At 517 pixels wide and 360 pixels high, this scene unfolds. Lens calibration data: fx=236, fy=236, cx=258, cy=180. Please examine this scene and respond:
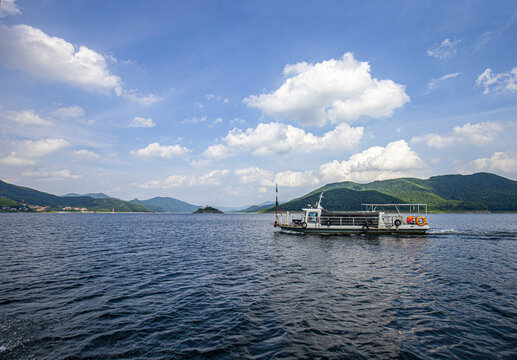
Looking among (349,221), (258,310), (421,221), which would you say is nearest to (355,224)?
(349,221)

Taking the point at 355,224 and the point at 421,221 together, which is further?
the point at 355,224

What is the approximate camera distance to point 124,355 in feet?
32.1

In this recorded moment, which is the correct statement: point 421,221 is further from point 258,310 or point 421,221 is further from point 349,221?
point 258,310

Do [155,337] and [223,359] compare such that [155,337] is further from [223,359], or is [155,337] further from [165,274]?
[165,274]

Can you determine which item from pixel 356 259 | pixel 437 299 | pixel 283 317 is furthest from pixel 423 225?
pixel 283 317

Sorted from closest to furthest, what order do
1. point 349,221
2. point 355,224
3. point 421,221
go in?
point 421,221, point 355,224, point 349,221

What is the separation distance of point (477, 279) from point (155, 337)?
86.5 ft

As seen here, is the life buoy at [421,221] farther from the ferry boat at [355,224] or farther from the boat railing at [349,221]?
the boat railing at [349,221]

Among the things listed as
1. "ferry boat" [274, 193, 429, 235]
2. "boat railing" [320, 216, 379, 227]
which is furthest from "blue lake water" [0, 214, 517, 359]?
"boat railing" [320, 216, 379, 227]

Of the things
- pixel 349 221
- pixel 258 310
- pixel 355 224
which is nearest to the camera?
pixel 258 310

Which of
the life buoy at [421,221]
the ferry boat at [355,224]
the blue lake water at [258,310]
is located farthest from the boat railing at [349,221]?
the blue lake water at [258,310]

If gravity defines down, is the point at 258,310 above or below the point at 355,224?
below

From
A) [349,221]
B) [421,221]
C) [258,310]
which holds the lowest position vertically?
[258,310]

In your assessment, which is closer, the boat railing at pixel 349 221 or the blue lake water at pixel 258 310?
the blue lake water at pixel 258 310
